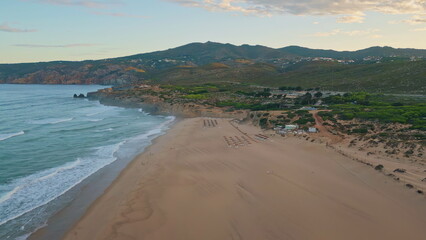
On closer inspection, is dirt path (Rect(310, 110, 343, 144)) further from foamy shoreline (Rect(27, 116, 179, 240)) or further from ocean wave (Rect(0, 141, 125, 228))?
ocean wave (Rect(0, 141, 125, 228))

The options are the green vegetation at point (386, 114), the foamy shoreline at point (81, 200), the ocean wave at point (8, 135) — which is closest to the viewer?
the foamy shoreline at point (81, 200)

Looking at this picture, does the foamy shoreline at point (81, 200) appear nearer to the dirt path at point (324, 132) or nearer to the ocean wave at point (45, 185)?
the ocean wave at point (45, 185)

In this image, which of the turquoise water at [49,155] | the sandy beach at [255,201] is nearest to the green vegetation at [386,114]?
the sandy beach at [255,201]

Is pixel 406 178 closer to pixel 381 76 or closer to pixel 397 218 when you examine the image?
pixel 397 218

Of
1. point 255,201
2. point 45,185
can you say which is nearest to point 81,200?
point 45,185

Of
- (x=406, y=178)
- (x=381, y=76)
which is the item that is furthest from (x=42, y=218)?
(x=381, y=76)

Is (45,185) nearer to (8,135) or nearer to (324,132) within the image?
(8,135)
